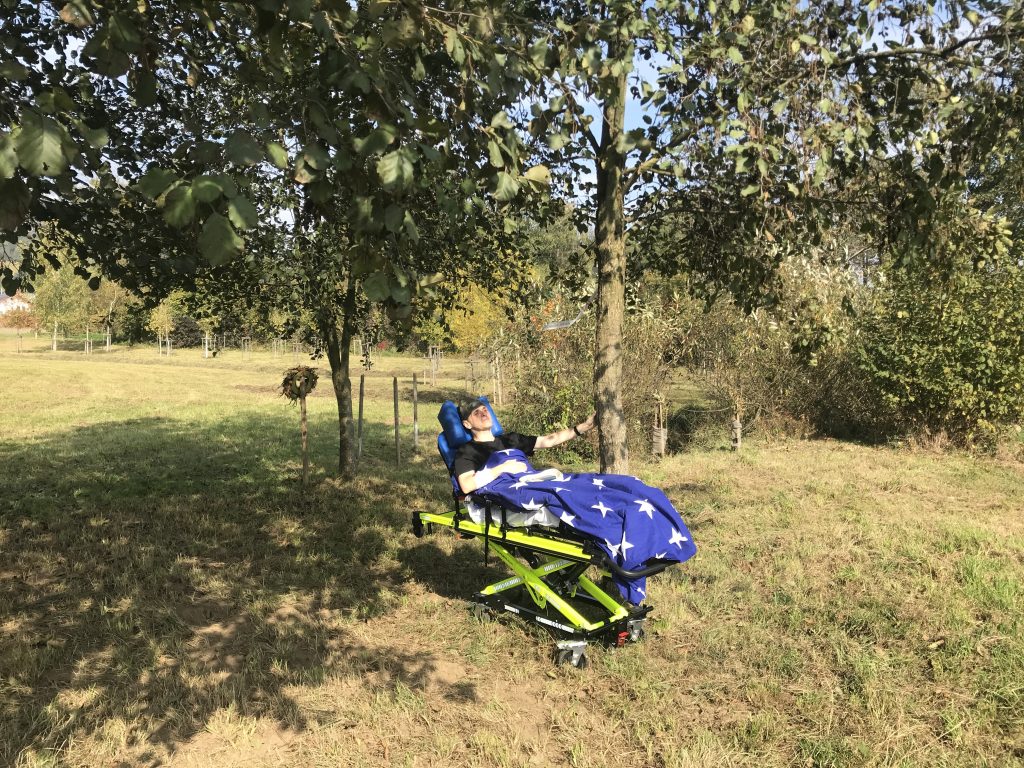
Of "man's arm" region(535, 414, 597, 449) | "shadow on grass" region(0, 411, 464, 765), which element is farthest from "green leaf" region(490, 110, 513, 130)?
"shadow on grass" region(0, 411, 464, 765)

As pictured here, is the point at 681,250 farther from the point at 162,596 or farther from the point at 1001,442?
the point at 1001,442

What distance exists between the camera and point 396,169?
1.79 m

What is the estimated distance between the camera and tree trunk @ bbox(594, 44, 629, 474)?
464 cm

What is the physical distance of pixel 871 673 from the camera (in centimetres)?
356

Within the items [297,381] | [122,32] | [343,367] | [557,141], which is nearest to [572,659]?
[557,141]

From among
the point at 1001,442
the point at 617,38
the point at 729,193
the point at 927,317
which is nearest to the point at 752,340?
the point at 927,317

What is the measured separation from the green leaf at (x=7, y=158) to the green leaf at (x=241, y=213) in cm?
44

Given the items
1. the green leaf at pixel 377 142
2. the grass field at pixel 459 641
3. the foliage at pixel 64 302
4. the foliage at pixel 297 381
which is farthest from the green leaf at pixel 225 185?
the foliage at pixel 64 302

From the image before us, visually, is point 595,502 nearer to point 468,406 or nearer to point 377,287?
point 468,406

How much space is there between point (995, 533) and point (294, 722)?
6.18 meters

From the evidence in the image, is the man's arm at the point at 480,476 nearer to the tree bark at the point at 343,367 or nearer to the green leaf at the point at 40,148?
the green leaf at the point at 40,148

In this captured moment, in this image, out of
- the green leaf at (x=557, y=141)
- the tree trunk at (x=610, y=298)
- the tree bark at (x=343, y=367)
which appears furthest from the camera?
the tree bark at (x=343, y=367)

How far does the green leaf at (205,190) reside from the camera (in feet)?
4.83

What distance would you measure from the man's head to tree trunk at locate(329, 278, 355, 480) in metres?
3.31
